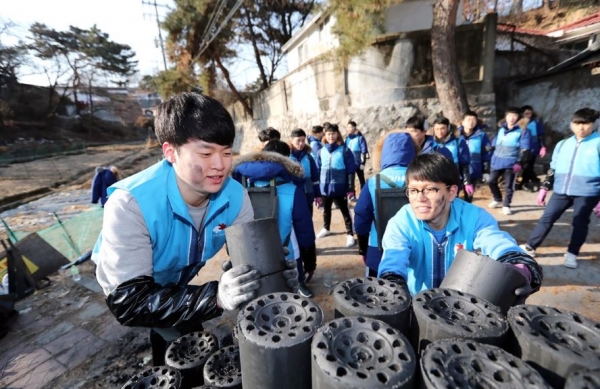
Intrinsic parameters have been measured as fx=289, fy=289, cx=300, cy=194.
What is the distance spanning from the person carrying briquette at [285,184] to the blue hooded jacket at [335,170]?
1.87 meters

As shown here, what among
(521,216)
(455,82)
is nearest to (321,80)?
(455,82)

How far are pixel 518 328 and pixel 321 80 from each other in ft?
35.7

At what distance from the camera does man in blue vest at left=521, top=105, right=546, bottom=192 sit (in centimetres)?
648

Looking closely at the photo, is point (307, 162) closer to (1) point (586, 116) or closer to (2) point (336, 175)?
(2) point (336, 175)

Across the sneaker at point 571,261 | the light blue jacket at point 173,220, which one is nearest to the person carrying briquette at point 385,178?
the light blue jacket at point 173,220

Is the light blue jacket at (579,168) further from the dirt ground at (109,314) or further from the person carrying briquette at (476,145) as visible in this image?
the person carrying briquette at (476,145)

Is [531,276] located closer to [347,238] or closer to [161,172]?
[161,172]

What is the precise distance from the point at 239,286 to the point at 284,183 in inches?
87.8

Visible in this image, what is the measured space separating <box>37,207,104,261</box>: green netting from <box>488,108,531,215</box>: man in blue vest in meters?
7.79

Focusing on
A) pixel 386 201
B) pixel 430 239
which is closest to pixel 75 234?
pixel 386 201

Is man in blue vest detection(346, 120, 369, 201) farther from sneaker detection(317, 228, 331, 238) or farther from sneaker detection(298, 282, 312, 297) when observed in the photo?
sneaker detection(298, 282, 312, 297)

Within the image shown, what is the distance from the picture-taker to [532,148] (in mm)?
6277

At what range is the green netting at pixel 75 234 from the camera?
4.86m

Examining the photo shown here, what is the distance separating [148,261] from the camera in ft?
4.85
